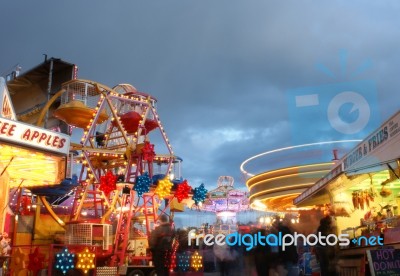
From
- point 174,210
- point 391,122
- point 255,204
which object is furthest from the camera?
point 255,204

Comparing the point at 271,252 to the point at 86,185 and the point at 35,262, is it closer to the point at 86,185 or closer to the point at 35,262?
the point at 35,262

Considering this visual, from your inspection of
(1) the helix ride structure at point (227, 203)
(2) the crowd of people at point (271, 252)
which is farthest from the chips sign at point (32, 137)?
(1) the helix ride structure at point (227, 203)

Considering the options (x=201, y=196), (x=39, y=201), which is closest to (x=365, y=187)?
(x=201, y=196)

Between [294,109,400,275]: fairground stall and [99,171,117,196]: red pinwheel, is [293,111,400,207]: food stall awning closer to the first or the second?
[294,109,400,275]: fairground stall

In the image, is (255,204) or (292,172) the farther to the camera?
(255,204)

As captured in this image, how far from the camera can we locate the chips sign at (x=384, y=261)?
7.71 m

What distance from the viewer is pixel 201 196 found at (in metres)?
18.8

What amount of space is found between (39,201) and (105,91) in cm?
598

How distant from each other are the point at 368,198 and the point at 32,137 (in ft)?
32.4

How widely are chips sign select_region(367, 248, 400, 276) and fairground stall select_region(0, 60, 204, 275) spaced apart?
6997mm

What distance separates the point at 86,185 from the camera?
59.8ft

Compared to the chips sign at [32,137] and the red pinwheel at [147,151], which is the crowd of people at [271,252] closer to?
the chips sign at [32,137]

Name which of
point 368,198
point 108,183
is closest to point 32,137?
point 108,183

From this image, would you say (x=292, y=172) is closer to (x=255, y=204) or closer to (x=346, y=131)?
(x=255, y=204)
